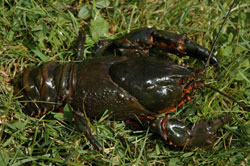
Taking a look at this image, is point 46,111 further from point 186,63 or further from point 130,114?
point 186,63

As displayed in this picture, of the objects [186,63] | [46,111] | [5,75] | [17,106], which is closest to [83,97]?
[46,111]

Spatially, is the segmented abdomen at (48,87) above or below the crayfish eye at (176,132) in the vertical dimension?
above

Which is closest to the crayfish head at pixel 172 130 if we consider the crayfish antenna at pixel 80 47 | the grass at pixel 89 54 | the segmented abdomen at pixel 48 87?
the grass at pixel 89 54

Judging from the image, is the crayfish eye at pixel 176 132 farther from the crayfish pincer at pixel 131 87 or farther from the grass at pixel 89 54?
the grass at pixel 89 54

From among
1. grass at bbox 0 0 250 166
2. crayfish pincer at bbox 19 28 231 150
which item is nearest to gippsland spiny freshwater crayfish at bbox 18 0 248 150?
crayfish pincer at bbox 19 28 231 150

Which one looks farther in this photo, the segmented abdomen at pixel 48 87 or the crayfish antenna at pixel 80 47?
the crayfish antenna at pixel 80 47
